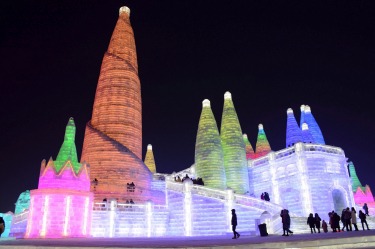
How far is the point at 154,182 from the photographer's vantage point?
1276 inches

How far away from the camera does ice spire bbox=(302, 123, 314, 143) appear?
119 ft

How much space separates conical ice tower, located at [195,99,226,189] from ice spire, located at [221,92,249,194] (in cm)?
224

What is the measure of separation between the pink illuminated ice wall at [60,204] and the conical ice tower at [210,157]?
13.2 metres

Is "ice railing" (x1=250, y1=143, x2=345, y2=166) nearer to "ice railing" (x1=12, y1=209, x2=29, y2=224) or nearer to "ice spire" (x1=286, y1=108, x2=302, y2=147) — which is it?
"ice spire" (x1=286, y1=108, x2=302, y2=147)

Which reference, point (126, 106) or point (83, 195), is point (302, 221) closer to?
point (83, 195)

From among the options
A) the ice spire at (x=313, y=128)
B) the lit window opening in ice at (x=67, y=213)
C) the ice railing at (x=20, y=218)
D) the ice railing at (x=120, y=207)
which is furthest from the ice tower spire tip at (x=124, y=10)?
the lit window opening in ice at (x=67, y=213)

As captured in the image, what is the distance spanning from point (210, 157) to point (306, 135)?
1225 centimetres

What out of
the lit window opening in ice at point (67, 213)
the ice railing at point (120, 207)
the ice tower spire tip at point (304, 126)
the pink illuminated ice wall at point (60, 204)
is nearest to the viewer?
the pink illuminated ice wall at point (60, 204)

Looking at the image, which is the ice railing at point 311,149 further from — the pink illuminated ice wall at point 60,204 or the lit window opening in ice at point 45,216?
the lit window opening in ice at point 45,216

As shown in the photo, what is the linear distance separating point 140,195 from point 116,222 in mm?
6862

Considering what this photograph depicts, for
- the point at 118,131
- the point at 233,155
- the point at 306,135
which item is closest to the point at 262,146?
the point at 306,135

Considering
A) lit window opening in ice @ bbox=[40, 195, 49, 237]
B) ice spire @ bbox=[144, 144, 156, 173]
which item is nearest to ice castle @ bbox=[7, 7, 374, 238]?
lit window opening in ice @ bbox=[40, 195, 49, 237]

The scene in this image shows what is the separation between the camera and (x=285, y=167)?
102ft

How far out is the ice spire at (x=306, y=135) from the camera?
3625 centimetres
